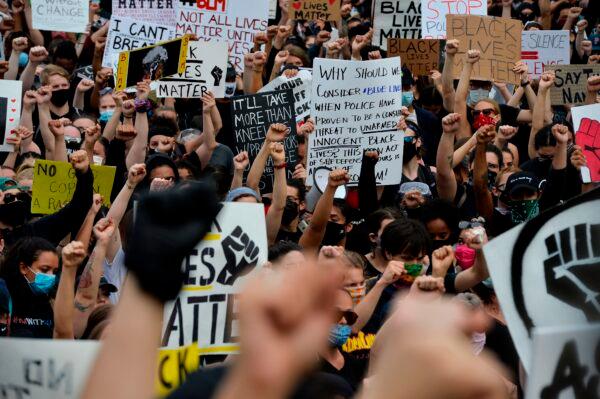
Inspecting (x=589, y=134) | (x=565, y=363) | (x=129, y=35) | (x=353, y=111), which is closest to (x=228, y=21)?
(x=129, y=35)

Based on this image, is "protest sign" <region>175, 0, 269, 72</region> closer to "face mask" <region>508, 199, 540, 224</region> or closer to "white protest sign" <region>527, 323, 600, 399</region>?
"face mask" <region>508, 199, 540, 224</region>

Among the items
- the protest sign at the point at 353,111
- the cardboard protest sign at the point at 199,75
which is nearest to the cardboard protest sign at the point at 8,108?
the cardboard protest sign at the point at 199,75

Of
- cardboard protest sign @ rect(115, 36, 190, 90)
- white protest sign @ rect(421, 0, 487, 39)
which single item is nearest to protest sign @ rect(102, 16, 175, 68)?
→ cardboard protest sign @ rect(115, 36, 190, 90)

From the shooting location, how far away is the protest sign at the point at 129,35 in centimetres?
1100

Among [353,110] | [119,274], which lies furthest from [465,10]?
[119,274]

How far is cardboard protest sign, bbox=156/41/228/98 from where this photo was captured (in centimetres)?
988

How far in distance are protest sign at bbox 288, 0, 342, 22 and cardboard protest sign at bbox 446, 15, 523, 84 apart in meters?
2.46

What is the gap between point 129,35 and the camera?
36.2 feet

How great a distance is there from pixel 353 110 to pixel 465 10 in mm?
3412

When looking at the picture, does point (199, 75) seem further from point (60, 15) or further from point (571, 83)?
point (571, 83)

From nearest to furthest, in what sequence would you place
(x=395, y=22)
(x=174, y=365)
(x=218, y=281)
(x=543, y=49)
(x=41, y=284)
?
(x=174, y=365) → (x=218, y=281) → (x=41, y=284) → (x=395, y=22) → (x=543, y=49)

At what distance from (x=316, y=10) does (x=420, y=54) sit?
2.06m

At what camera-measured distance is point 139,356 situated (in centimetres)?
152

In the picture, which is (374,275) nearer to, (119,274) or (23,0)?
(119,274)
